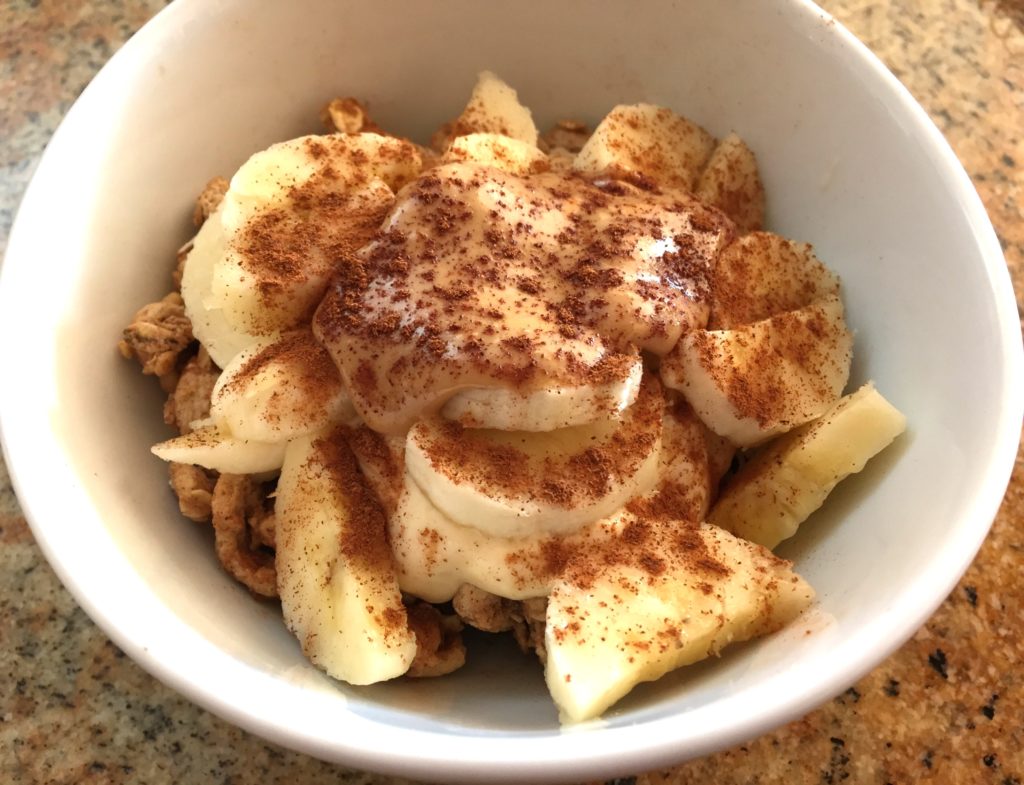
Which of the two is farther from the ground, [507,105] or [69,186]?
[507,105]

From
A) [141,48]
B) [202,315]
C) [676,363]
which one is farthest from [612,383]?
[141,48]

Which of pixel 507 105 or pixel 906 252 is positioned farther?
pixel 507 105

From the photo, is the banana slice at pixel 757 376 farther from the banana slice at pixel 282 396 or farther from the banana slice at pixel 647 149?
the banana slice at pixel 282 396

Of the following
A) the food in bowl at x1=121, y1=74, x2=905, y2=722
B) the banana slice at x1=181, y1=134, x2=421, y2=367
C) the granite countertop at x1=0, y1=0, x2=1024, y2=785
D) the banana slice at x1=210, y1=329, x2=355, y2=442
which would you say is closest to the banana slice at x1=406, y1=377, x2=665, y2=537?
the food in bowl at x1=121, y1=74, x2=905, y2=722

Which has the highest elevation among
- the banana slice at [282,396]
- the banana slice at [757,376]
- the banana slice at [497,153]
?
the banana slice at [757,376]

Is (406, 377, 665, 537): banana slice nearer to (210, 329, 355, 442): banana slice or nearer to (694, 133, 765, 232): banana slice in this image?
(210, 329, 355, 442): banana slice

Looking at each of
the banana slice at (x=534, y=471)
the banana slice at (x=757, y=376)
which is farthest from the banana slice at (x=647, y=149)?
the banana slice at (x=534, y=471)

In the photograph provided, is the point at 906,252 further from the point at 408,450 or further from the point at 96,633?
the point at 96,633
